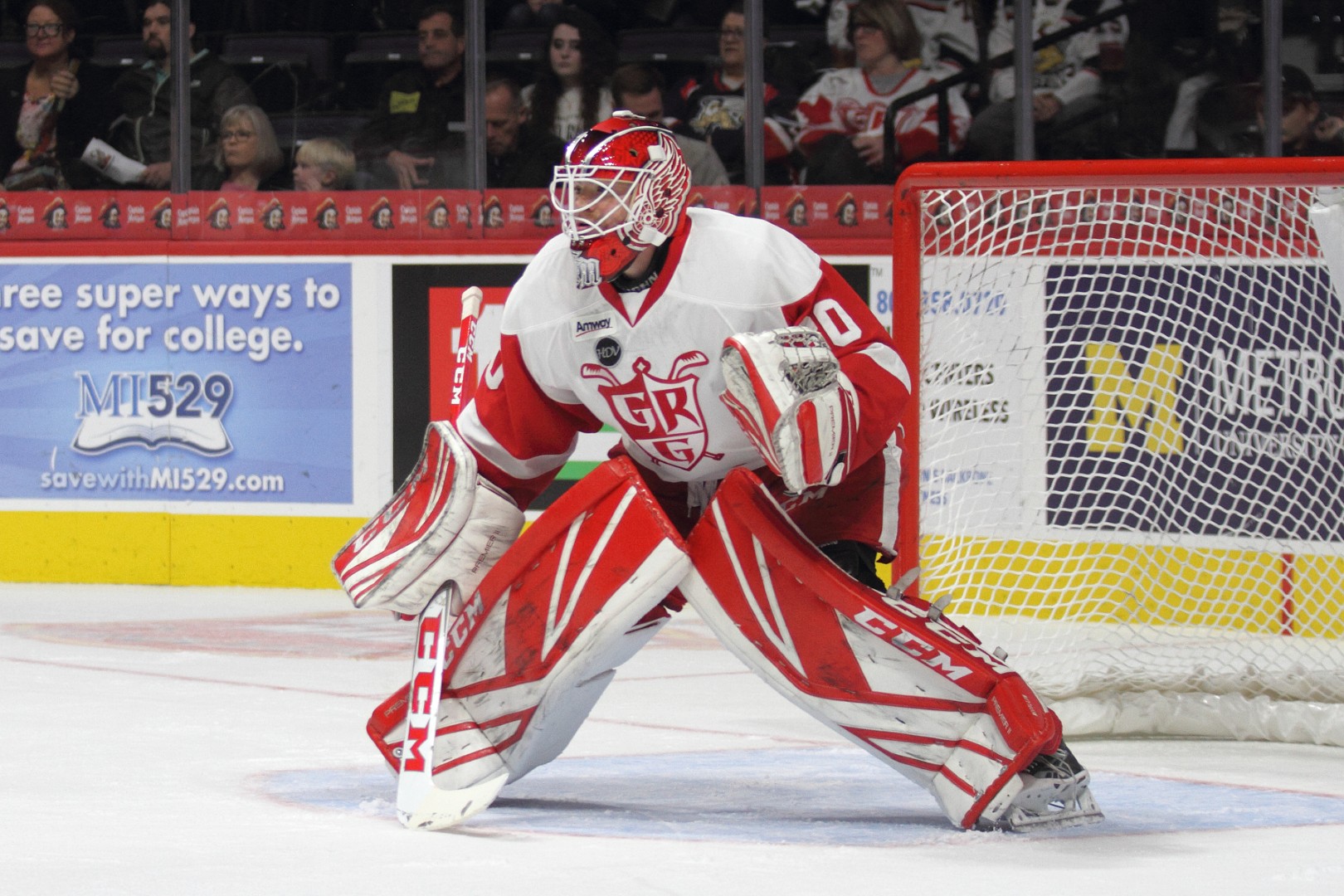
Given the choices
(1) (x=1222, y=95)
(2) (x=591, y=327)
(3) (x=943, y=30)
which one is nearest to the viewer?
(2) (x=591, y=327)

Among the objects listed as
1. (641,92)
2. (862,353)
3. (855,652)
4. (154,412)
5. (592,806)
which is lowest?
(592,806)

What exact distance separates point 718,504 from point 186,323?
4031 mm

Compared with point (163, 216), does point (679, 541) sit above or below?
below

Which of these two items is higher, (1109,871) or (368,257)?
(368,257)

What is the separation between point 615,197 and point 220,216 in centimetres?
395

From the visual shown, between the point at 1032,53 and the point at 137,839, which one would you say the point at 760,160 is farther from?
the point at 137,839

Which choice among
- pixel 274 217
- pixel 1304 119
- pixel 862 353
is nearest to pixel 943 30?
pixel 1304 119

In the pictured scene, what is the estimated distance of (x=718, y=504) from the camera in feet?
9.32

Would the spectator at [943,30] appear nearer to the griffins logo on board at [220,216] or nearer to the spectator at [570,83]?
the spectator at [570,83]

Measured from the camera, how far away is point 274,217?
6.47 metres

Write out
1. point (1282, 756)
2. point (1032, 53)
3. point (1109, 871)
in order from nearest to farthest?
point (1109, 871) → point (1282, 756) → point (1032, 53)

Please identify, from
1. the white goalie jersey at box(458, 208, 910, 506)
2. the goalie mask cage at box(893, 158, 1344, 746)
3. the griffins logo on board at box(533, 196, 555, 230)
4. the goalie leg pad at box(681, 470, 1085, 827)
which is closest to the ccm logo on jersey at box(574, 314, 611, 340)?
the white goalie jersey at box(458, 208, 910, 506)

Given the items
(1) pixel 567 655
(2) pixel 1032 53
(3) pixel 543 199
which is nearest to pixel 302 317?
(3) pixel 543 199

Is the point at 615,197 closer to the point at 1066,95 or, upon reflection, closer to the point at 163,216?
the point at 1066,95
